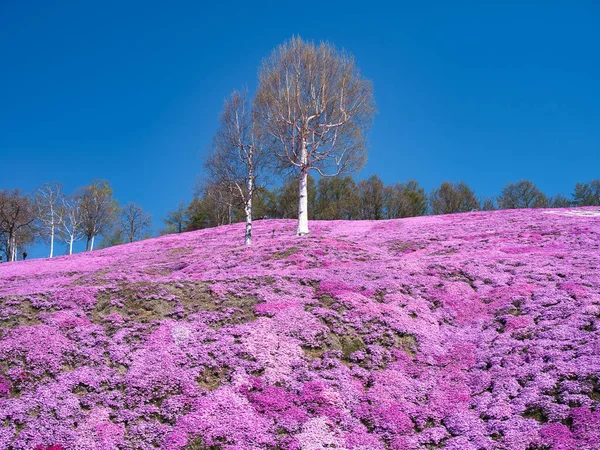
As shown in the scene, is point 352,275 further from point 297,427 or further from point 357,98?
point 357,98

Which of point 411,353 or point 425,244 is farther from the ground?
point 425,244

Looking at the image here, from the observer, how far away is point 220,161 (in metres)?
32.9

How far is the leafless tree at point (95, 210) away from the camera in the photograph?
5988 cm

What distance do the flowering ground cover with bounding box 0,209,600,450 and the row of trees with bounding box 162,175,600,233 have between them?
51480 millimetres

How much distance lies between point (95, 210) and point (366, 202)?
3945 cm

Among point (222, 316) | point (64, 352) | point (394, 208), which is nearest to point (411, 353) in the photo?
point (222, 316)

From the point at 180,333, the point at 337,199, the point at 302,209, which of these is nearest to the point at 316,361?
the point at 180,333

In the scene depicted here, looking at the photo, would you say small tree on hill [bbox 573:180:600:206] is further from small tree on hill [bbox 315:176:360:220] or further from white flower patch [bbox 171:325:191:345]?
white flower patch [bbox 171:325:191:345]

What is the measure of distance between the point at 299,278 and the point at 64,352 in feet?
24.8

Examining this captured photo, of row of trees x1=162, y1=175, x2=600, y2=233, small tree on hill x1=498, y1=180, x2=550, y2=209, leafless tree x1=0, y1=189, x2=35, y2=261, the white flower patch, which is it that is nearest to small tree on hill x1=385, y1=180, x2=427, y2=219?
row of trees x1=162, y1=175, x2=600, y2=233

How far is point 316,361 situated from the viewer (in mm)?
10133

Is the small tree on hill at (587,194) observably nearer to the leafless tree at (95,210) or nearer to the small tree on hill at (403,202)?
the small tree on hill at (403,202)

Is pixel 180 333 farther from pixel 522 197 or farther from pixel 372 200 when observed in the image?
pixel 522 197

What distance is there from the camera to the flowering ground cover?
780 cm
